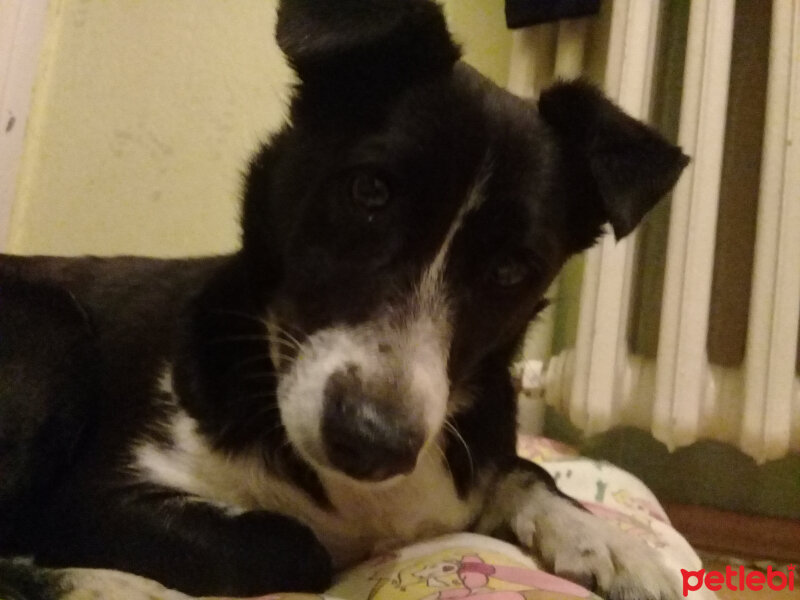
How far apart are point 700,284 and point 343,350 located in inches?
43.3

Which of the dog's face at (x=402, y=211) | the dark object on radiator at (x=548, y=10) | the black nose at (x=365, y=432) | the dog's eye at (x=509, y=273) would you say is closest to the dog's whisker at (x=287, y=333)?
the dog's face at (x=402, y=211)

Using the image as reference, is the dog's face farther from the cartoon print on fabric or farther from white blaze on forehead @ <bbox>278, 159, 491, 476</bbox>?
the cartoon print on fabric

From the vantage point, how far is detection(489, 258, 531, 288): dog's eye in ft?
3.04

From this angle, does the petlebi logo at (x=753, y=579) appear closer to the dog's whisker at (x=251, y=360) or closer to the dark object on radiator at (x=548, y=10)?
the dog's whisker at (x=251, y=360)

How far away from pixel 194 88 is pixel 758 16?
1384 millimetres

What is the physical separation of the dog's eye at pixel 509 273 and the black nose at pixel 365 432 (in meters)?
0.25

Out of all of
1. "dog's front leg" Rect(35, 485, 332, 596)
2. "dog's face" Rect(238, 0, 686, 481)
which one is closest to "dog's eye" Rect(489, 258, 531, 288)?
"dog's face" Rect(238, 0, 686, 481)

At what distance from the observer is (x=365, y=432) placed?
72 cm

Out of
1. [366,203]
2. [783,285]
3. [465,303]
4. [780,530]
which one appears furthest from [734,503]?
[366,203]

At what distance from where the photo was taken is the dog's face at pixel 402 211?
2.52 ft

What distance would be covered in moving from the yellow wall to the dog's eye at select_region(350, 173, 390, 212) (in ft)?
4.06

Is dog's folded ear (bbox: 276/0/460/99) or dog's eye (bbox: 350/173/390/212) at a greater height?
dog's folded ear (bbox: 276/0/460/99)

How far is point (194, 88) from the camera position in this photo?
2.06 metres

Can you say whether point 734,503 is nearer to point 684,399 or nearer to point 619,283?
point 684,399
